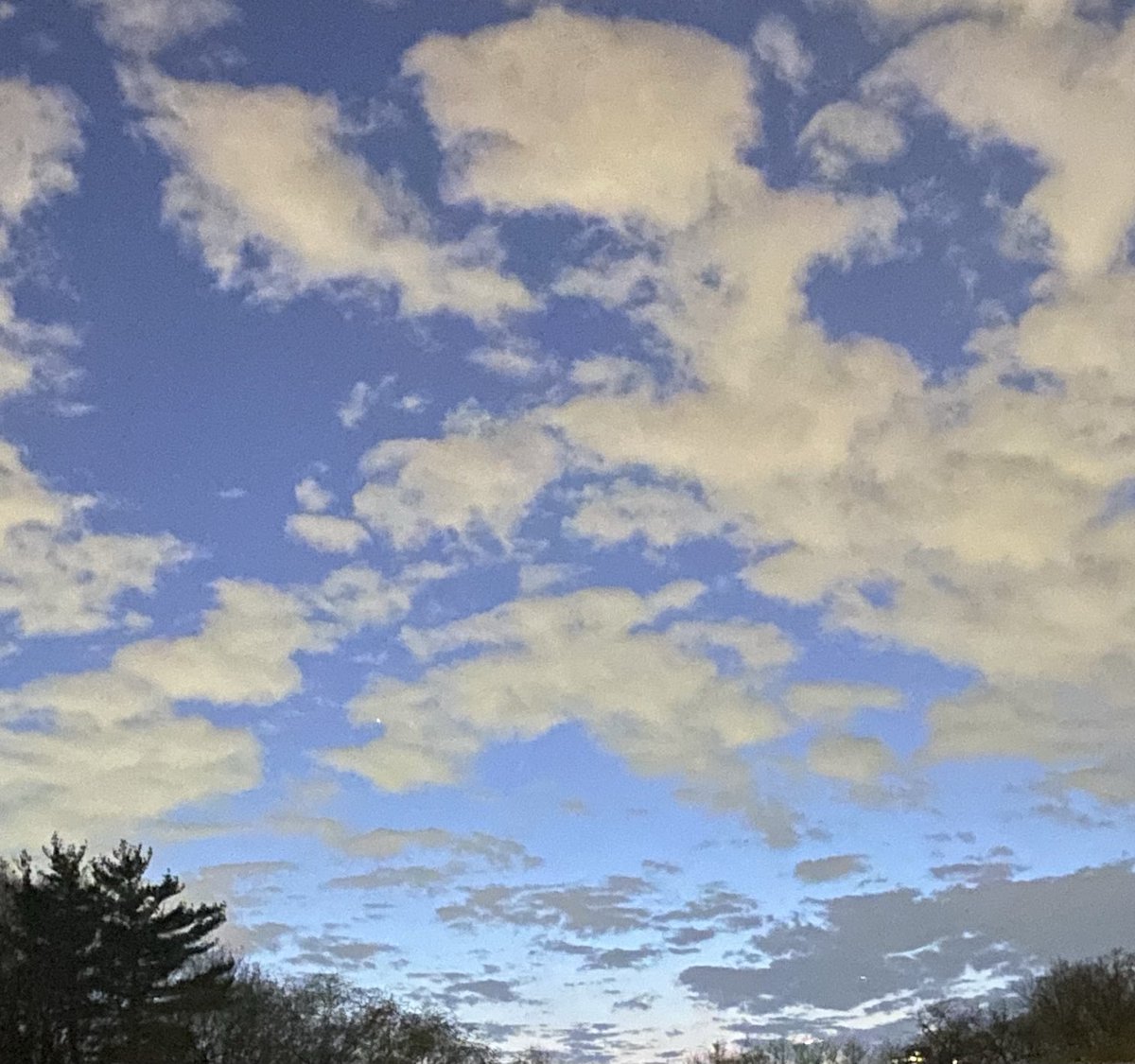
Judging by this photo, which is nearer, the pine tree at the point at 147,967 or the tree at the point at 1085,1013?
the pine tree at the point at 147,967

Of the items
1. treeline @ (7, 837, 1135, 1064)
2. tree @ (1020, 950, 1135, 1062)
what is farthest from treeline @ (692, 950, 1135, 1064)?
treeline @ (7, 837, 1135, 1064)

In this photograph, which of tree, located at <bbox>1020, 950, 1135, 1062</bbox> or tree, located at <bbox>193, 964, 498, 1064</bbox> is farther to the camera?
tree, located at <bbox>1020, 950, 1135, 1062</bbox>

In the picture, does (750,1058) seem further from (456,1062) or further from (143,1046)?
(143,1046)

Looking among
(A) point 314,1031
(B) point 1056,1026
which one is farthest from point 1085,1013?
(A) point 314,1031

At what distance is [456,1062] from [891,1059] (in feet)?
265

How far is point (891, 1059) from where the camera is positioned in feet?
489

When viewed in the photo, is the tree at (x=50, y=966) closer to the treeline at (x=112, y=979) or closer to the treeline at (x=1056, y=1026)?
the treeline at (x=112, y=979)

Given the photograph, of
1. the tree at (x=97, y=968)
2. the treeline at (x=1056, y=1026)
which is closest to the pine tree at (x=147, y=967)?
the tree at (x=97, y=968)

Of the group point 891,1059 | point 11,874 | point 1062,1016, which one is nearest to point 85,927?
point 11,874

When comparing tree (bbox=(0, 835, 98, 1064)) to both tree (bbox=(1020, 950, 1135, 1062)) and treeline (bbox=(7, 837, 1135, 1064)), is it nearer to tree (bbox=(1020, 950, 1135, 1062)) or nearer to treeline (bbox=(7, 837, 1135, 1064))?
treeline (bbox=(7, 837, 1135, 1064))

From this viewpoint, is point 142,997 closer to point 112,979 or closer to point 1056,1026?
point 112,979

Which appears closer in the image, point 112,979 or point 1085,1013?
point 112,979

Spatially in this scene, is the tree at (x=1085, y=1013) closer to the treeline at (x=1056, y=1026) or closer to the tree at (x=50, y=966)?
the treeline at (x=1056, y=1026)

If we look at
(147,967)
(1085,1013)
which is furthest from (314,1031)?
(1085,1013)
